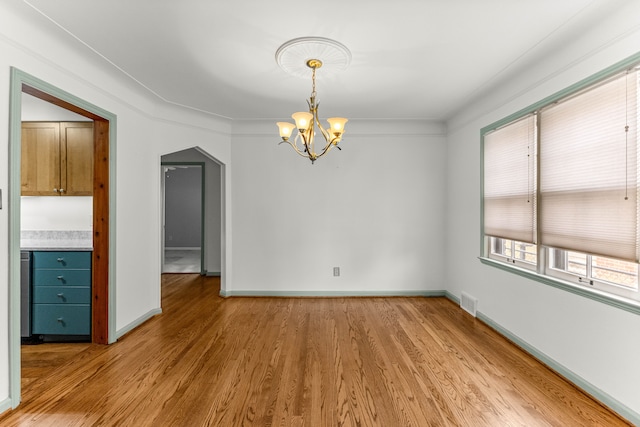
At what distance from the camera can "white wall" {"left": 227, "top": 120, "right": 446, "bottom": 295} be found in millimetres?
4965

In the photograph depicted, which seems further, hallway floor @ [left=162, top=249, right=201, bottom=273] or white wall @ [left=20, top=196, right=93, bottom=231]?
hallway floor @ [left=162, top=249, right=201, bottom=273]

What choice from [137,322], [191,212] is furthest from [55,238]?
[191,212]

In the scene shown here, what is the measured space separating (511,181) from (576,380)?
1.86 metres

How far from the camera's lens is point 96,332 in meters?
3.22

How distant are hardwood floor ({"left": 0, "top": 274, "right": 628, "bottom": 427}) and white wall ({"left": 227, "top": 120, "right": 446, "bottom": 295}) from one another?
1.08 meters

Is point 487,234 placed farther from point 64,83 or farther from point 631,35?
point 64,83

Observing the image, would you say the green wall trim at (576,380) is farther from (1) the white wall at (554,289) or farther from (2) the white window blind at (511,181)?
(2) the white window blind at (511,181)

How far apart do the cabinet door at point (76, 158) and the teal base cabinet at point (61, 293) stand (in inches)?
27.5

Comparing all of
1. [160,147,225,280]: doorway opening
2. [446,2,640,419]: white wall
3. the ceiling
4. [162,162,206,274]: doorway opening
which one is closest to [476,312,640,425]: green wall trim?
[446,2,640,419]: white wall

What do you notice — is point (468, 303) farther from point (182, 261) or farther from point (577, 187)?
point (182, 261)

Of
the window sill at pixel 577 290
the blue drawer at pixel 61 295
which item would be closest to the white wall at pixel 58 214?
the blue drawer at pixel 61 295

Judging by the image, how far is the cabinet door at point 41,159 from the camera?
10.9ft

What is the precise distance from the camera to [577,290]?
2418 millimetres

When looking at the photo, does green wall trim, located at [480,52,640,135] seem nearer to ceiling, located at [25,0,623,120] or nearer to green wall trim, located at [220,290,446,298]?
ceiling, located at [25,0,623,120]
